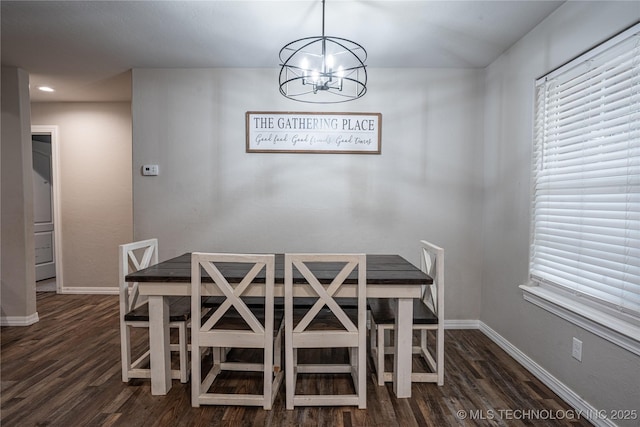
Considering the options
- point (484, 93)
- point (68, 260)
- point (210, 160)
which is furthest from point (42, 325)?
point (484, 93)

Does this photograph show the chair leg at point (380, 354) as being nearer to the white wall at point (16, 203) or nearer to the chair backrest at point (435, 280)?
the chair backrest at point (435, 280)

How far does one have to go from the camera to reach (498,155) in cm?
278

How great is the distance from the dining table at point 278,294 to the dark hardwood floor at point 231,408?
148 mm

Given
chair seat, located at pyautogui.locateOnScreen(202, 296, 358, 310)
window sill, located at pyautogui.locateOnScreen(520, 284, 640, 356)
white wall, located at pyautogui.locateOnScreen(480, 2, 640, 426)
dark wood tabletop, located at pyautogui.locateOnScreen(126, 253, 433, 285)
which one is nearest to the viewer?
window sill, located at pyautogui.locateOnScreen(520, 284, 640, 356)

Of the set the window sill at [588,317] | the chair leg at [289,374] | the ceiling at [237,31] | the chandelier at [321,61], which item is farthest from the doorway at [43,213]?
the window sill at [588,317]

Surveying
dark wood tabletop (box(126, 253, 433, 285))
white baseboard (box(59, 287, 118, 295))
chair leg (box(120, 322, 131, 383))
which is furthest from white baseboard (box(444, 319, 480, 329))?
white baseboard (box(59, 287, 118, 295))

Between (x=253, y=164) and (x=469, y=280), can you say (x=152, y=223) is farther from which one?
(x=469, y=280)

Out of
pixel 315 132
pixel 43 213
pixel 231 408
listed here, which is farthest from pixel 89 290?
pixel 315 132

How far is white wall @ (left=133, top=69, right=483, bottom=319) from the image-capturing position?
3.06 m

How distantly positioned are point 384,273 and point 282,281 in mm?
646

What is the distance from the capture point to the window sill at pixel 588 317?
153 centimetres

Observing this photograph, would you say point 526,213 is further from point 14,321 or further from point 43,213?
point 43,213

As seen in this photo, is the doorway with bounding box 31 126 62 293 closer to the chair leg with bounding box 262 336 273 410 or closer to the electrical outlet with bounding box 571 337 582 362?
the chair leg with bounding box 262 336 273 410

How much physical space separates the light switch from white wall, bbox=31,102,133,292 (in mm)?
1204
